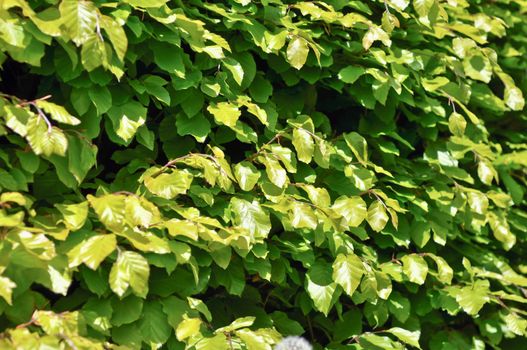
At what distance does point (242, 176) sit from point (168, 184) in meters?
0.36

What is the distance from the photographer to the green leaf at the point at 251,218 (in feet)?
8.39

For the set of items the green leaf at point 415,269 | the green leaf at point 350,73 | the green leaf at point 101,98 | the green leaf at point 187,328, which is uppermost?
the green leaf at point 101,98

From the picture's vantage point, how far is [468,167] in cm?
386

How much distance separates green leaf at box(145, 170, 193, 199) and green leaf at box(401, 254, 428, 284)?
1126 mm

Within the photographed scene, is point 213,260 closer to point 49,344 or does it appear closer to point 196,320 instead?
point 196,320

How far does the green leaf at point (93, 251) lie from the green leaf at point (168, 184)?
0.28 metres

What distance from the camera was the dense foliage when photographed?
217 cm

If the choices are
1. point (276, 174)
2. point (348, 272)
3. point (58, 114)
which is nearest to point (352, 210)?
point (348, 272)

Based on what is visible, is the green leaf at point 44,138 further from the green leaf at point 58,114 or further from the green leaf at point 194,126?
the green leaf at point 194,126

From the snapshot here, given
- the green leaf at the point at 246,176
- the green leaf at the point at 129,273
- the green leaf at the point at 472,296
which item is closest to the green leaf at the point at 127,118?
the green leaf at the point at 246,176

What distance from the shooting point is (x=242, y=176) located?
262 cm

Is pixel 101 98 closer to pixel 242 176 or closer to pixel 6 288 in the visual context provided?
pixel 242 176

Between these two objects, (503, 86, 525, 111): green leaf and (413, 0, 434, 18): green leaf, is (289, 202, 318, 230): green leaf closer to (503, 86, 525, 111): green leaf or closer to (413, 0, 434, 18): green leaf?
(413, 0, 434, 18): green leaf

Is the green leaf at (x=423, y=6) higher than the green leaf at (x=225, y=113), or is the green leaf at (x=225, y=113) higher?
the green leaf at (x=423, y=6)
